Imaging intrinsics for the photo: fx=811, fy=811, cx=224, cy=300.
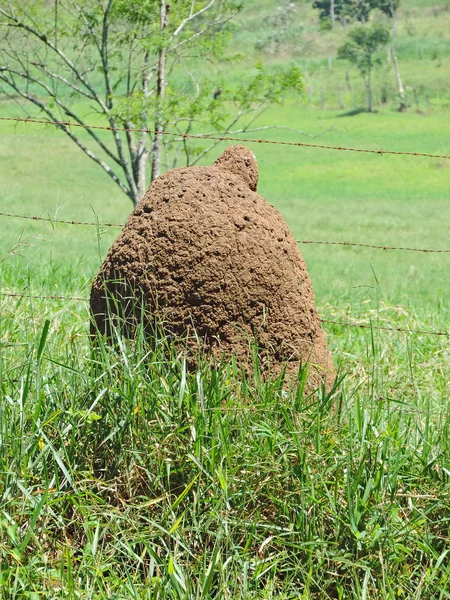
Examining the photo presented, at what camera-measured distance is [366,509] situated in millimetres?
2799

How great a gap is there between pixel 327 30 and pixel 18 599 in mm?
77211

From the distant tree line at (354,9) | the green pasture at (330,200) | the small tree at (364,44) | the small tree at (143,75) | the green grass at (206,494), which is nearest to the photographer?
the green grass at (206,494)

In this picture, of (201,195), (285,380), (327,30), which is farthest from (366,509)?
(327,30)

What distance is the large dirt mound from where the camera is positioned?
3568mm

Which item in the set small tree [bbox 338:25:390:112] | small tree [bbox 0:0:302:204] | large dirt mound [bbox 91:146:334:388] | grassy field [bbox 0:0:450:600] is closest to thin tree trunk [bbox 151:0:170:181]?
small tree [bbox 0:0:302:204]

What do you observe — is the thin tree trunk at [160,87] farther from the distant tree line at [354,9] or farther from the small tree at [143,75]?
the distant tree line at [354,9]

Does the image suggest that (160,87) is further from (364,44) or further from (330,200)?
(364,44)

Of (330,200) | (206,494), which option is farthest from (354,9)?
(206,494)

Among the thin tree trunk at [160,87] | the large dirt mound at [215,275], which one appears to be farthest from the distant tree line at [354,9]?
the large dirt mound at [215,275]

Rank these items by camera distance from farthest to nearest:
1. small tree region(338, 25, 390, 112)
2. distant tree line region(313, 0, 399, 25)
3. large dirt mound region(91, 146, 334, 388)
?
1. distant tree line region(313, 0, 399, 25)
2. small tree region(338, 25, 390, 112)
3. large dirt mound region(91, 146, 334, 388)

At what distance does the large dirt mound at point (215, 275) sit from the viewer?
357 centimetres

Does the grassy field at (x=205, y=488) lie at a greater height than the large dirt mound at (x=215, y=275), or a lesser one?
lesser

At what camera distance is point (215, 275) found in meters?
3.57

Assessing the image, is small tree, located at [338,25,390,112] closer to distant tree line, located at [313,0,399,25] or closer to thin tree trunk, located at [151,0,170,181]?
distant tree line, located at [313,0,399,25]
